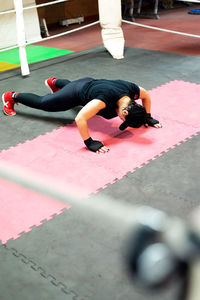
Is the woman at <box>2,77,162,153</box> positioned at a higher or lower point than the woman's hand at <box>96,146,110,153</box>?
higher

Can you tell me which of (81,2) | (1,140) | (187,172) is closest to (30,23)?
(81,2)

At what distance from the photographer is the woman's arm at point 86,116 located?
2.80m

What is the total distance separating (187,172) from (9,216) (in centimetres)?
122

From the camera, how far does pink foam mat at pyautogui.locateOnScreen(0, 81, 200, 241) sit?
2.30 meters

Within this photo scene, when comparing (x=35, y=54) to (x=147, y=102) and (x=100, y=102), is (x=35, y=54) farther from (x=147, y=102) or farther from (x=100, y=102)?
(x=100, y=102)

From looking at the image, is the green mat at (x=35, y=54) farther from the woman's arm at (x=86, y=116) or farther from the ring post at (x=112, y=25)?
the woman's arm at (x=86, y=116)

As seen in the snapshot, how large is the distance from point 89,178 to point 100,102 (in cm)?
65

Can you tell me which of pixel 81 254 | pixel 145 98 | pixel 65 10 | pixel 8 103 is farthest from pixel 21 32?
pixel 65 10

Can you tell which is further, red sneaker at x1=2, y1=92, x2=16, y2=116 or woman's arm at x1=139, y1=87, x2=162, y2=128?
red sneaker at x1=2, y1=92, x2=16, y2=116

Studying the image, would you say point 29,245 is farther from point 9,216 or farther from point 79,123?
point 79,123

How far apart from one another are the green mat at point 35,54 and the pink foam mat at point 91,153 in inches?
106

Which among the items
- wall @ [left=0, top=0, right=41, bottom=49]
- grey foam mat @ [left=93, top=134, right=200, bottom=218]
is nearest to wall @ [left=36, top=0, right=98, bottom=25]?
wall @ [left=0, top=0, right=41, bottom=49]

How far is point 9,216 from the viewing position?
7.23 feet

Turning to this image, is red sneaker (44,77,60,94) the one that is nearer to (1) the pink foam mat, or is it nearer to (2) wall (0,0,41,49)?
(1) the pink foam mat
